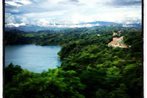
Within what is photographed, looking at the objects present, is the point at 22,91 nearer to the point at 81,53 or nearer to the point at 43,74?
the point at 43,74

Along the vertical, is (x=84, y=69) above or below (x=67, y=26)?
below

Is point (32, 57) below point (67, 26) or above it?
below

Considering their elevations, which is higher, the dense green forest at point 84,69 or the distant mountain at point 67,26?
the distant mountain at point 67,26

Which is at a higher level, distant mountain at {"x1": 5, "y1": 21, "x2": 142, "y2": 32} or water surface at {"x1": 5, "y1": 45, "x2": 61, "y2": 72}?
distant mountain at {"x1": 5, "y1": 21, "x2": 142, "y2": 32}

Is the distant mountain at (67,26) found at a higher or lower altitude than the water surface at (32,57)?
higher

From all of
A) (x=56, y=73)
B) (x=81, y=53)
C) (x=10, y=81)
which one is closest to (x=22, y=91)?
(x=10, y=81)
